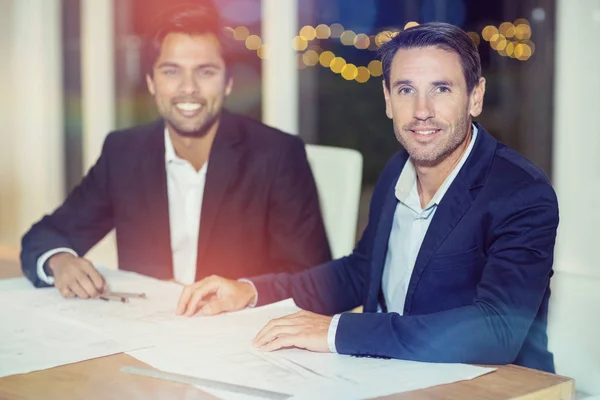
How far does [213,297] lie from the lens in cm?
188

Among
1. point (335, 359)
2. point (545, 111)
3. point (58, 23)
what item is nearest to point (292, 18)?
point (545, 111)

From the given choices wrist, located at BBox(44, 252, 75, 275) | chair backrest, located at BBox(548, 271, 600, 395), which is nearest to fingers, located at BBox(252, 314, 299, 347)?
chair backrest, located at BBox(548, 271, 600, 395)

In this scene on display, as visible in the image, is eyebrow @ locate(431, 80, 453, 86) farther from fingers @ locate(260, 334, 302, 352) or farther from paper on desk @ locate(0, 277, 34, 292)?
paper on desk @ locate(0, 277, 34, 292)

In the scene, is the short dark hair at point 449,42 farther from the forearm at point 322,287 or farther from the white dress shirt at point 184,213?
the white dress shirt at point 184,213

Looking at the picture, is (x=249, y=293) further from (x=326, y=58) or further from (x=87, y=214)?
(x=326, y=58)

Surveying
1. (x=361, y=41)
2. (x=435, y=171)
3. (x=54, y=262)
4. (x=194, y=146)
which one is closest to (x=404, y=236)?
(x=435, y=171)

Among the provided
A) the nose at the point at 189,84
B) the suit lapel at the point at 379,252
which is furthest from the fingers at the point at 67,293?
the nose at the point at 189,84

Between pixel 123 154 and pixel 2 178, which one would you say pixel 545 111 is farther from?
pixel 2 178

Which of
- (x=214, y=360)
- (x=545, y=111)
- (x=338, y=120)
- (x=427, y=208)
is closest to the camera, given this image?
(x=214, y=360)

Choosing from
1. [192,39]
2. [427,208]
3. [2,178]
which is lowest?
[2,178]

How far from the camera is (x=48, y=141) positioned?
16.3ft

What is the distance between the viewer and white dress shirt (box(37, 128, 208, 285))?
2725 mm

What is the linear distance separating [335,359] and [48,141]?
3874mm

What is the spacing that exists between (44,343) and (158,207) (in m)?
1.06
